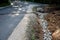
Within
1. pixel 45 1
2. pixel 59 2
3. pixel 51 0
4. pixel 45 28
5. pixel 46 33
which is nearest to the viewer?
pixel 46 33

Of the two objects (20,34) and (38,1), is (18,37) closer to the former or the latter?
(20,34)

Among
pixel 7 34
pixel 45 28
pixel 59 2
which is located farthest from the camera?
pixel 59 2

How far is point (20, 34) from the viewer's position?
531 inches

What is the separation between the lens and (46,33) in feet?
55.1

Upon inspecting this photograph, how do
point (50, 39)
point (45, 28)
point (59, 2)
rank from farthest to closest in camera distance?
point (59, 2) → point (45, 28) → point (50, 39)

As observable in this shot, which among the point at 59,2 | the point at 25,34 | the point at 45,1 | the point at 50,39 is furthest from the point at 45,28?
the point at 45,1

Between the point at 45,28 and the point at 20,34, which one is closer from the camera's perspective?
the point at 20,34

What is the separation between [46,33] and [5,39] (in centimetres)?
587

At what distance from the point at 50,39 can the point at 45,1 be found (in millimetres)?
37923

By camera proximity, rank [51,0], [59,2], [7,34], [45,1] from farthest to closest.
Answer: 1. [45,1]
2. [51,0]
3. [59,2]
4. [7,34]

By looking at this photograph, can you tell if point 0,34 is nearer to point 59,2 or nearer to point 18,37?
point 18,37

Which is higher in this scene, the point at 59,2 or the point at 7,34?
the point at 7,34

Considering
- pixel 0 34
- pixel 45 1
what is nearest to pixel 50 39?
pixel 0 34

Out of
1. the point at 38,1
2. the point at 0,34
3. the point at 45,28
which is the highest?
the point at 0,34
